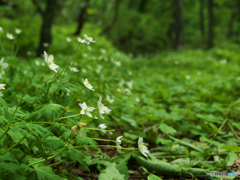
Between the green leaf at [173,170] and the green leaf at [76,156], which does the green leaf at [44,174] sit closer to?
the green leaf at [76,156]

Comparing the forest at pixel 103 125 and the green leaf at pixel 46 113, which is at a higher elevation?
the green leaf at pixel 46 113

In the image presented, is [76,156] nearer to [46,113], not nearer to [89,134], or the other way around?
[46,113]

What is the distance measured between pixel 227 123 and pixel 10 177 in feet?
7.90

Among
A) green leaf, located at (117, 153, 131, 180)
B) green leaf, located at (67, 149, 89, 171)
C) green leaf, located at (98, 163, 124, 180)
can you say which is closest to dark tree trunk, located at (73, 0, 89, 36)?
green leaf, located at (117, 153, 131, 180)

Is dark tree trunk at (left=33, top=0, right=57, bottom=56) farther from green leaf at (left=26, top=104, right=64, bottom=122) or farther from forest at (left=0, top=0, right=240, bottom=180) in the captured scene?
green leaf at (left=26, top=104, right=64, bottom=122)

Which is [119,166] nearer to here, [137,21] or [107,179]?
[107,179]

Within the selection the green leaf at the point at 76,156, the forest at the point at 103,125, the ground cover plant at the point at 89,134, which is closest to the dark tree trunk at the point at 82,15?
the forest at the point at 103,125

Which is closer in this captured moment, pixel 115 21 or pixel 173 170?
pixel 173 170

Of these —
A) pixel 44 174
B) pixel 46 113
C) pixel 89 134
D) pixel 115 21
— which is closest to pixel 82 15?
pixel 115 21

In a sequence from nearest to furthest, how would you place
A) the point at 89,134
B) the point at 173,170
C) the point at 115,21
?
the point at 173,170 → the point at 89,134 → the point at 115,21

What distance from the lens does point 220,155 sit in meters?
1.96

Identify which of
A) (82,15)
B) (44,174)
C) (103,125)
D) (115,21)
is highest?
(103,125)

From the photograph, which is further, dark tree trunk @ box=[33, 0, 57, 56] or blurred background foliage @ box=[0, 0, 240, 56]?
blurred background foliage @ box=[0, 0, 240, 56]

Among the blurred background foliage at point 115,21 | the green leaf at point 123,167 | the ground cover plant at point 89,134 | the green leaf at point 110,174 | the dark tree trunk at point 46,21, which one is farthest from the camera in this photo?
the blurred background foliage at point 115,21
